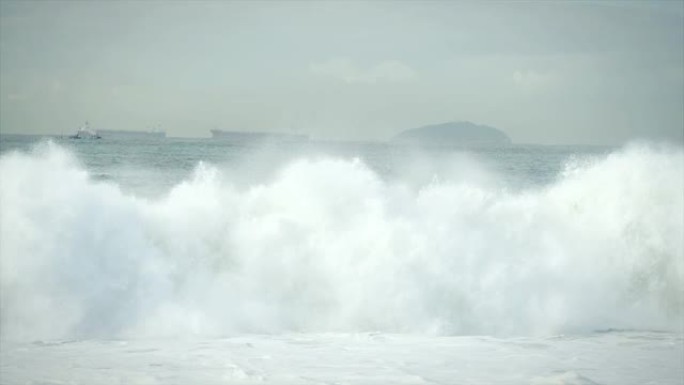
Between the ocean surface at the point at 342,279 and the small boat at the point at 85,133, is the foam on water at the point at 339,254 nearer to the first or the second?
the ocean surface at the point at 342,279

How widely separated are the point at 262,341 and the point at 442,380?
305cm

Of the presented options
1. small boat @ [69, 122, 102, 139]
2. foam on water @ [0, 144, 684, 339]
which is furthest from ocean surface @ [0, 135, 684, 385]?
small boat @ [69, 122, 102, 139]

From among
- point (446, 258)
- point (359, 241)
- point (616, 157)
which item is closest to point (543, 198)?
point (616, 157)

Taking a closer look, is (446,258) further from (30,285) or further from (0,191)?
(0,191)

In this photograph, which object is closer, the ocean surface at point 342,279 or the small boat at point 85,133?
the ocean surface at point 342,279

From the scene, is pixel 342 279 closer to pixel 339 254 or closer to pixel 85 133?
pixel 339 254

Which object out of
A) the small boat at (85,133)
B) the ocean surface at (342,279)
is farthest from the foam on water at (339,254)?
the small boat at (85,133)

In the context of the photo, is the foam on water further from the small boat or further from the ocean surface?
the small boat

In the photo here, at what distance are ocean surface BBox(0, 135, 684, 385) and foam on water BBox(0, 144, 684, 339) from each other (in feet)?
0.13

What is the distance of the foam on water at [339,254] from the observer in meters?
9.80

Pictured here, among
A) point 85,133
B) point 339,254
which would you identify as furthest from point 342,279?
point 85,133

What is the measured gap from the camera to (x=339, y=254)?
11781 mm

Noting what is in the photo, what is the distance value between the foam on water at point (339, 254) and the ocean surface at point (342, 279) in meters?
0.04

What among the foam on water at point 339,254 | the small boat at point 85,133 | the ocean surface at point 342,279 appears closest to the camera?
the ocean surface at point 342,279
